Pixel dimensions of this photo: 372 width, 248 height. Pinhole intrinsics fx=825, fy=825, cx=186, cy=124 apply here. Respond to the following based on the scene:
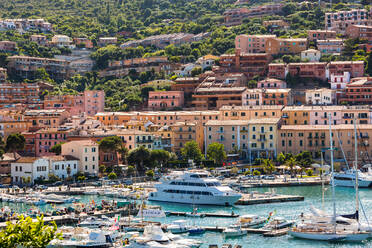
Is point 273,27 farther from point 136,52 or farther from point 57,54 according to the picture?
point 57,54

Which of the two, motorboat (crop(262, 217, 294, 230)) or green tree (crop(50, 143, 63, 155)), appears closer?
motorboat (crop(262, 217, 294, 230))

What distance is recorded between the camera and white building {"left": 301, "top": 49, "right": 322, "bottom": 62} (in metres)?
125

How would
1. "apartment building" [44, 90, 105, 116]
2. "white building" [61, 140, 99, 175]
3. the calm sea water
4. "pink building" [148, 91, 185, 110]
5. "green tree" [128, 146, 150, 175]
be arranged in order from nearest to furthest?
the calm sea water → "white building" [61, 140, 99, 175] → "green tree" [128, 146, 150, 175] → "pink building" [148, 91, 185, 110] → "apartment building" [44, 90, 105, 116]

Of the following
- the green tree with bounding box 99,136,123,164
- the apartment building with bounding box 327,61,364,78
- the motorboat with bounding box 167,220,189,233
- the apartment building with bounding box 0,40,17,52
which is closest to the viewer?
the motorboat with bounding box 167,220,189,233

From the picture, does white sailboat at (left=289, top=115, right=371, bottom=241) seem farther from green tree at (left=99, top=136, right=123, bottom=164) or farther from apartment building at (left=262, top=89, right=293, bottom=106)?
apartment building at (left=262, top=89, right=293, bottom=106)

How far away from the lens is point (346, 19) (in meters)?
143

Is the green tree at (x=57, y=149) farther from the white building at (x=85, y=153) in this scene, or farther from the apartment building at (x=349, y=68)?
the apartment building at (x=349, y=68)

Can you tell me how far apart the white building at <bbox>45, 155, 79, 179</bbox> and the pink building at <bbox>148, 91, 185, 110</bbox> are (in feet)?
103

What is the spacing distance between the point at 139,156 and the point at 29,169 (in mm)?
12101

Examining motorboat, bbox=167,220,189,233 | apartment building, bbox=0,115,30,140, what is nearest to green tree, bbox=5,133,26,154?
apartment building, bbox=0,115,30,140

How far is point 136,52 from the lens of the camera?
14875 centimetres

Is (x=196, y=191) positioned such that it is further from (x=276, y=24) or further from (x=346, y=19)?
(x=276, y=24)

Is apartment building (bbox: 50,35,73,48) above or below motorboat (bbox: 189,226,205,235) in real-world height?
above

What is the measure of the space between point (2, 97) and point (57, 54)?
29.1 m
